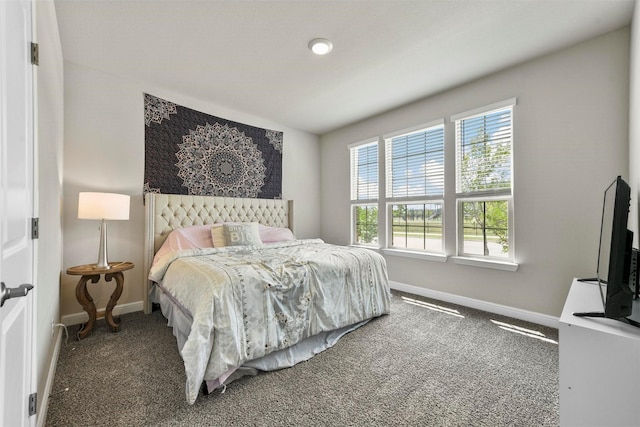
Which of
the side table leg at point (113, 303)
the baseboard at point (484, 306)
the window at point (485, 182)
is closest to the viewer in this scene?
the side table leg at point (113, 303)

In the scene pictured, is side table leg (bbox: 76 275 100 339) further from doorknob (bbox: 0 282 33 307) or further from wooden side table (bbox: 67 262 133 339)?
doorknob (bbox: 0 282 33 307)

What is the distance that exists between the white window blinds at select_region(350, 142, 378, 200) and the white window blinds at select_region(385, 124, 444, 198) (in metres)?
0.25

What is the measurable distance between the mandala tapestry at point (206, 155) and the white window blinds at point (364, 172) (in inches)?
50.5

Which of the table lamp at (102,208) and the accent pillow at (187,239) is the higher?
the table lamp at (102,208)

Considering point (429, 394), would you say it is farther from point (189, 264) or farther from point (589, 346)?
point (189, 264)

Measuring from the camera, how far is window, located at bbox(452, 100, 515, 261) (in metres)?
2.98

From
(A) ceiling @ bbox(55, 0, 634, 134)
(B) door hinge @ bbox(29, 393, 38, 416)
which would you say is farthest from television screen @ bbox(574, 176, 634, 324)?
(B) door hinge @ bbox(29, 393, 38, 416)

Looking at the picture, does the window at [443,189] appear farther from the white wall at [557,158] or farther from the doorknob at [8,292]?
the doorknob at [8,292]

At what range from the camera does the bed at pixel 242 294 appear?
172 cm

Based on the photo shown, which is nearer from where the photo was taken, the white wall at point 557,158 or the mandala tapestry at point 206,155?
the white wall at point 557,158

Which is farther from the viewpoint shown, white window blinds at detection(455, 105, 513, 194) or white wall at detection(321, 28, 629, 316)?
white window blinds at detection(455, 105, 513, 194)

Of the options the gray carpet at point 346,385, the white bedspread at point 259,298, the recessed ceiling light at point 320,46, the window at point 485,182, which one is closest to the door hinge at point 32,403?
the gray carpet at point 346,385

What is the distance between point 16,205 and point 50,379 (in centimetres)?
151

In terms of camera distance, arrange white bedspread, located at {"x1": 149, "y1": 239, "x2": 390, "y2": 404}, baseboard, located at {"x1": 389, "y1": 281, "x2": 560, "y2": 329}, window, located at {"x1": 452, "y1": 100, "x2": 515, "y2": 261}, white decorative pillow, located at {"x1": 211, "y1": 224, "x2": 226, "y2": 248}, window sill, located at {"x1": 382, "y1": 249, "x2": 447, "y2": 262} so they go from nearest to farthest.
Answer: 1. white bedspread, located at {"x1": 149, "y1": 239, "x2": 390, "y2": 404}
2. baseboard, located at {"x1": 389, "y1": 281, "x2": 560, "y2": 329}
3. window, located at {"x1": 452, "y1": 100, "x2": 515, "y2": 261}
4. white decorative pillow, located at {"x1": 211, "y1": 224, "x2": 226, "y2": 248}
5. window sill, located at {"x1": 382, "y1": 249, "x2": 447, "y2": 262}
